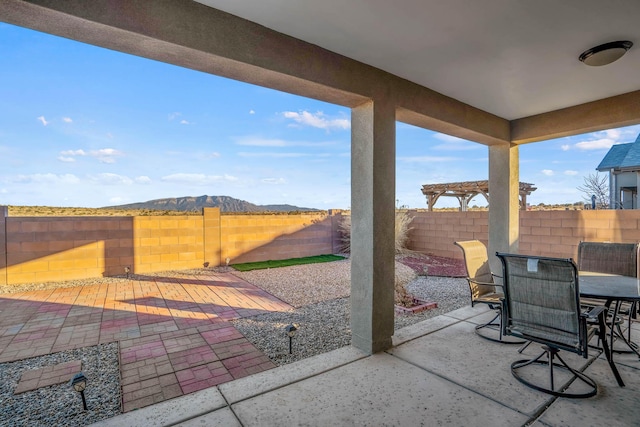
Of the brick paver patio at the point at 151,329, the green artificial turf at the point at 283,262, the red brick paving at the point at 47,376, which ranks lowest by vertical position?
the red brick paving at the point at 47,376

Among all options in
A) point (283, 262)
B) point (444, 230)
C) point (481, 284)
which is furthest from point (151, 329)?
point (444, 230)

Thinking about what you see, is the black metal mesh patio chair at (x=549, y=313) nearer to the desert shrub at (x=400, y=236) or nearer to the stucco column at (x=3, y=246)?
the desert shrub at (x=400, y=236)

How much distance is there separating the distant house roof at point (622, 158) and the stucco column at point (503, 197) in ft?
29.9

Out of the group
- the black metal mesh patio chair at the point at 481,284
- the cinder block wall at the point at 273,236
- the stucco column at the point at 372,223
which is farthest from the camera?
the cinder block wall at the point at 273,236

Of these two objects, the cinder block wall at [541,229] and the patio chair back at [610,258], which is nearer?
the patio chair back at [610,258]

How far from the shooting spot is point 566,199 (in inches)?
531

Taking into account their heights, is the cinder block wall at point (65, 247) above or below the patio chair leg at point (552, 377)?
above

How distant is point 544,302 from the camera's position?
2.12 meters

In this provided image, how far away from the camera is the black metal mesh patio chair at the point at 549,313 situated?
2008mm

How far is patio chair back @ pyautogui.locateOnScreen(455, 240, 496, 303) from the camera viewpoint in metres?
3.39

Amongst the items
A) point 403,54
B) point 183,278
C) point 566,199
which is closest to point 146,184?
point 183,278

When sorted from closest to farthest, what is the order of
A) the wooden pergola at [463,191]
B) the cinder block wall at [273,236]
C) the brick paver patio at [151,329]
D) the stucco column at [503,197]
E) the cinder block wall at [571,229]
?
the brick paver patio at [151,329] < the stucco column at [503,197] < the cinder block wall at [571,229] < the cinder block wall at [273,236] < the wooden pergola at [463,191]

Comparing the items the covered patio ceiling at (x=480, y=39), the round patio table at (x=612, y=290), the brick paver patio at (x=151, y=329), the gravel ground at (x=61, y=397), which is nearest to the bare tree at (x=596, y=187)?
the covered patio ceiling at (x=480, y=39)

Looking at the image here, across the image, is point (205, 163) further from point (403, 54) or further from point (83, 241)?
point (403, 54)
